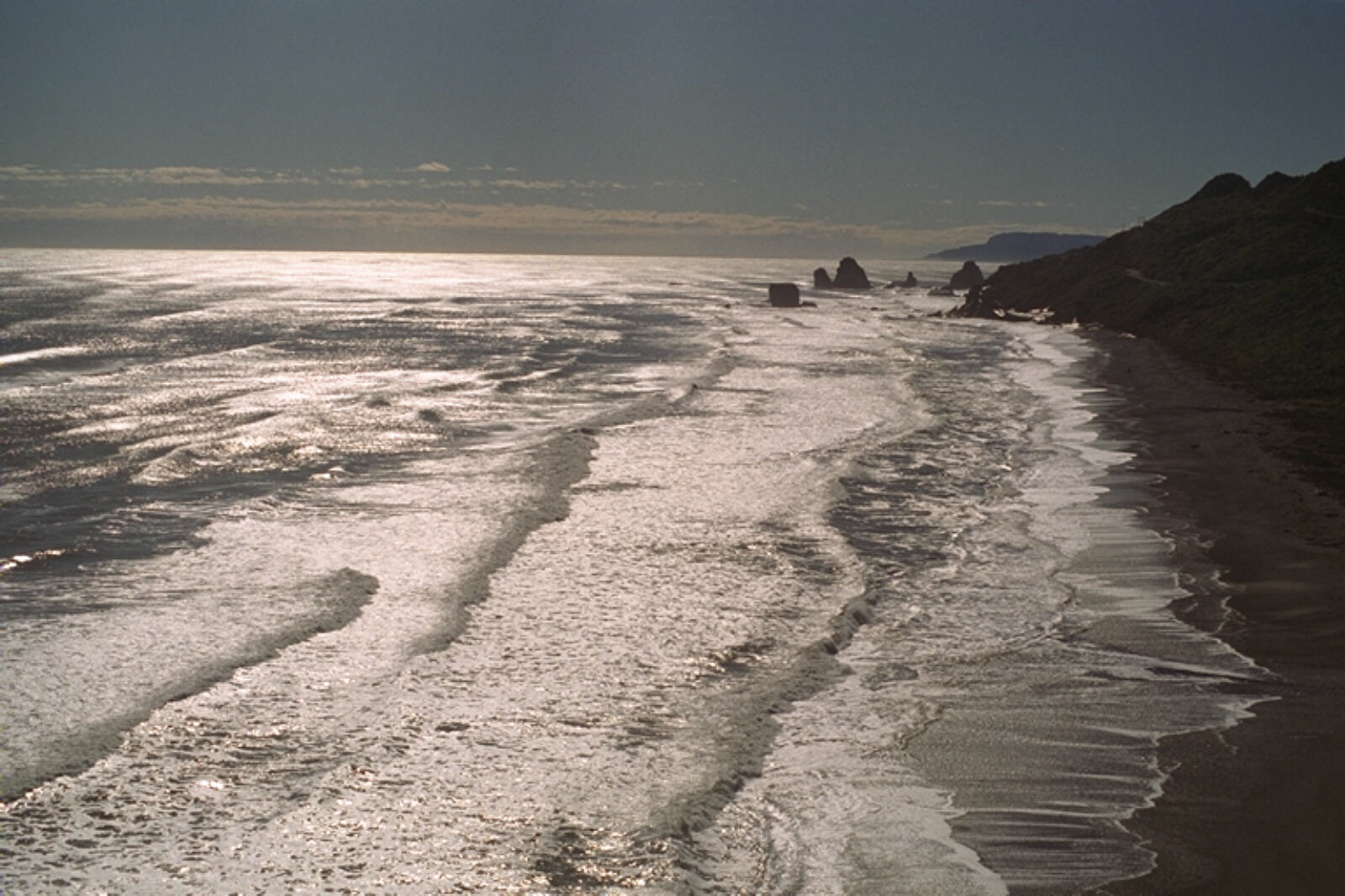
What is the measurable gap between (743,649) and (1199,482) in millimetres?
11707

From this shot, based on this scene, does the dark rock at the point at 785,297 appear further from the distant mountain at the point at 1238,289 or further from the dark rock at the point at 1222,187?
the dark rock at the point at 1222,187

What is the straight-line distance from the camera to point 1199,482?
64.8 feet

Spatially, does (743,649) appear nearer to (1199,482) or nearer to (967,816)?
(967,816)

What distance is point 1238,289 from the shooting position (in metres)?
53.8

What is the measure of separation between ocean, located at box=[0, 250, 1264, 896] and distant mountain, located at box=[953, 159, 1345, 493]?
26.5ft

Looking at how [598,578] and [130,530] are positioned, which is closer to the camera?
[598,578]

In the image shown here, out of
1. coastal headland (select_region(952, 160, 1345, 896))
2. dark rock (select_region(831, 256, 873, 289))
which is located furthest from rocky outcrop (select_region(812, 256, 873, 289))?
coastal headland (select_region(952, 160, 1345, 896))

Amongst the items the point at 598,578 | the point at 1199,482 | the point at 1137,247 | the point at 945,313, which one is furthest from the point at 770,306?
the point at 598,578

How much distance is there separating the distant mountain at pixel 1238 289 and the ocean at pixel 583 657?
26.5ft

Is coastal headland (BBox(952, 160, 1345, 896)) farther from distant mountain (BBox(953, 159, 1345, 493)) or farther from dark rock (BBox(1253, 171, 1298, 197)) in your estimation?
dark rock (BBox(1253, 171, 1298, 197))

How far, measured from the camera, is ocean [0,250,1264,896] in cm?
754

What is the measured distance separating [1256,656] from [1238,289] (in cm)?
4848

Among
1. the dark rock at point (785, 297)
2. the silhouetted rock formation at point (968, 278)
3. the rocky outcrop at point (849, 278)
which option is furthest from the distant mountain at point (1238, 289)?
the rocky outcrop at point (849, 278)

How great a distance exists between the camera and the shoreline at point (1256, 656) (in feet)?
23.3
